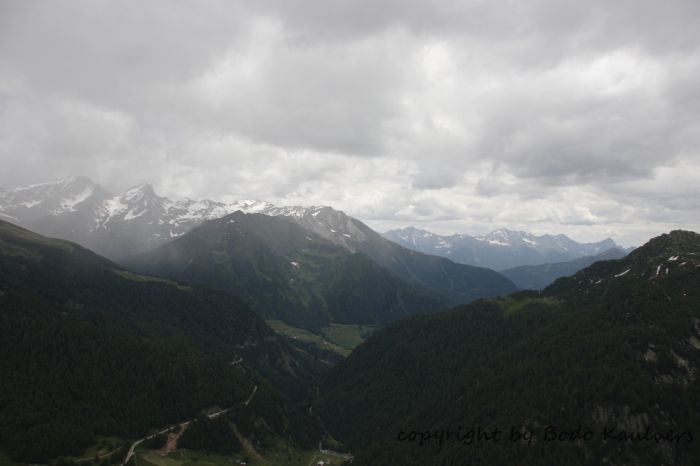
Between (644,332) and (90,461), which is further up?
(644,332)

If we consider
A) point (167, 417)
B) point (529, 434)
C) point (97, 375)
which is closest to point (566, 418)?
point (529, 434)

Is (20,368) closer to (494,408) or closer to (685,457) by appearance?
(494,408)

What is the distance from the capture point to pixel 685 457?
5428 inches

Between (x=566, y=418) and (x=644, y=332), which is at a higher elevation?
(x=644, y=332)

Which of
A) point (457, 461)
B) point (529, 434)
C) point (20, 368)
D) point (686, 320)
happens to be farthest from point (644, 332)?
point (20, 368)

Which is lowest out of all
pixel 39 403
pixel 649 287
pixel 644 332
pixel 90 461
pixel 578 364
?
pixel 90 461

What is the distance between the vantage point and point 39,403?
16625 centimetres

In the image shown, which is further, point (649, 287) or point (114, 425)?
point (649, 287)

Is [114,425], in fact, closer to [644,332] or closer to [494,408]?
[494,408]

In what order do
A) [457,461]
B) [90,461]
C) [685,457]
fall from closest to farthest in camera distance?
[685,457], [90,461], [457,461]

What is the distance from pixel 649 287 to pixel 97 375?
218 meters

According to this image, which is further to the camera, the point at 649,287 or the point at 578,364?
the point at 649,287

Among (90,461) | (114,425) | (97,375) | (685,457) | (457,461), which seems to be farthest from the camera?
(97,375)

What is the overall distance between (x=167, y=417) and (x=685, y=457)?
173 meters
